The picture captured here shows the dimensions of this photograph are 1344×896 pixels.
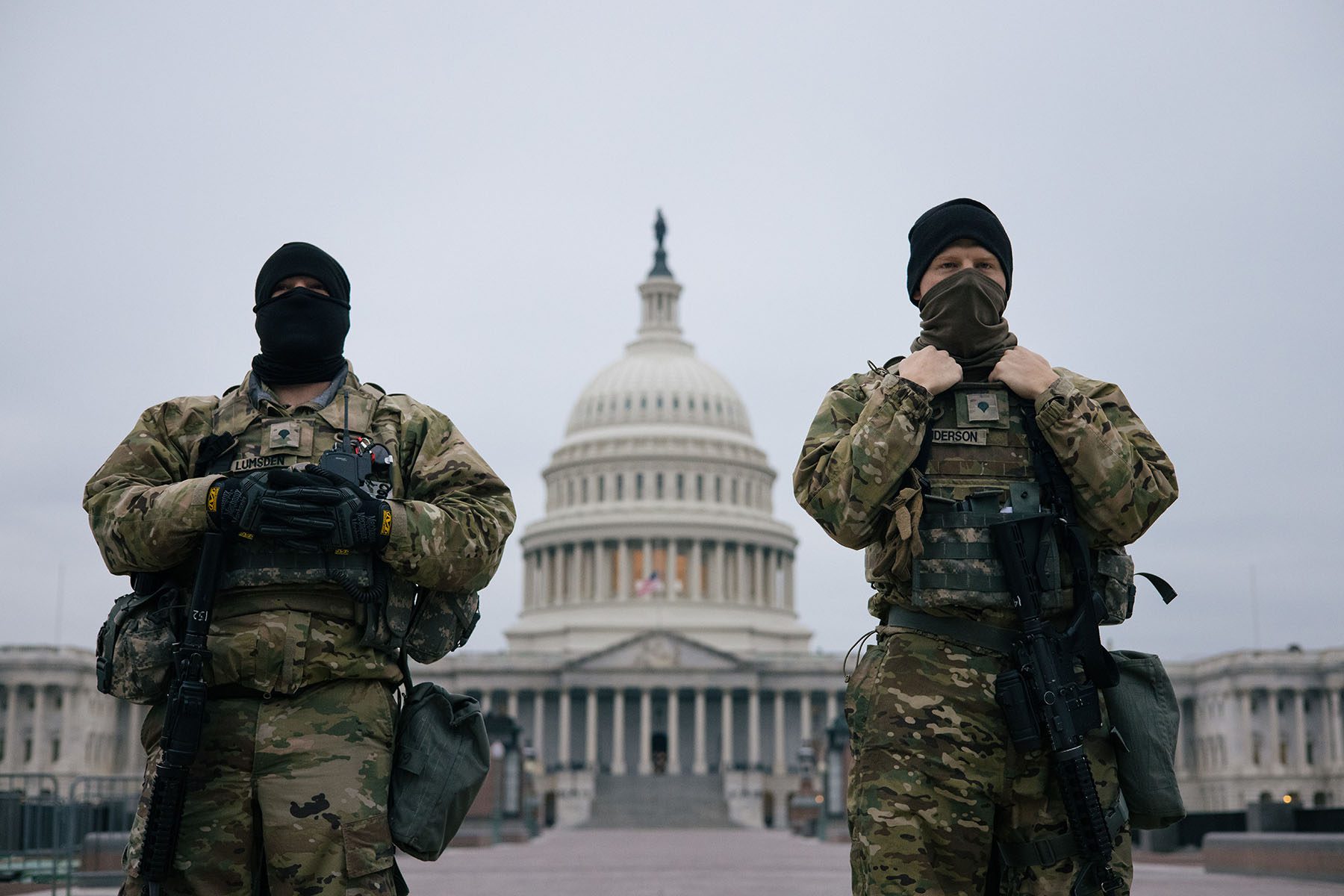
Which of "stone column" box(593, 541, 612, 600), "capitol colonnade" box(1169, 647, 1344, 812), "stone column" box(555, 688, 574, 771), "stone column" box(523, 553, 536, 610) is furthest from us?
"stone column" box(523, 553, 536, 610)

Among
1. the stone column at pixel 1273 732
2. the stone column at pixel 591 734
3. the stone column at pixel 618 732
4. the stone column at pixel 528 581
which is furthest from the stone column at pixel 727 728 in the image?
the stone column at pixel 1273 732

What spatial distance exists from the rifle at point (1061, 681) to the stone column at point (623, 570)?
116982mm

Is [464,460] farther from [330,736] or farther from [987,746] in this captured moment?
[987,746]

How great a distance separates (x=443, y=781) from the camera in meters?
6.67

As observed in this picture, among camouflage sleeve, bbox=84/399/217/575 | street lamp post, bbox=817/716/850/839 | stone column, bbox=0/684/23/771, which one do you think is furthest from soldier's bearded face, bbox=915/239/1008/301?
stone column, bbox=0/684/23/771

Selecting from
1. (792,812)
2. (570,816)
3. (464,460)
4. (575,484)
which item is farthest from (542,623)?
(464,460)

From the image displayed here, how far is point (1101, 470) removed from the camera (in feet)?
21.7

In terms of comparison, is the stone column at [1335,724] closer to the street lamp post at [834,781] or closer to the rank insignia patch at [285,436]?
the street lamp post at [834,781]

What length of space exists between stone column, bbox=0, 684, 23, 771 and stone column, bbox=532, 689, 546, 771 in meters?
31.8

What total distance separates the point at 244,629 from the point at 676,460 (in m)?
120

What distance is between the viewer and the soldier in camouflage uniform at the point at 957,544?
20.8ft

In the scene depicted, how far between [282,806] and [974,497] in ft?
9.42

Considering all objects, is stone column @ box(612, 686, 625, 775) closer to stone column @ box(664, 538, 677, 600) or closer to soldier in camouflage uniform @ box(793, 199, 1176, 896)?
stone column @ box(664, 538, 677, 600)

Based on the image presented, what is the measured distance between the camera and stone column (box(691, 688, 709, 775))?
111438 millimetres
